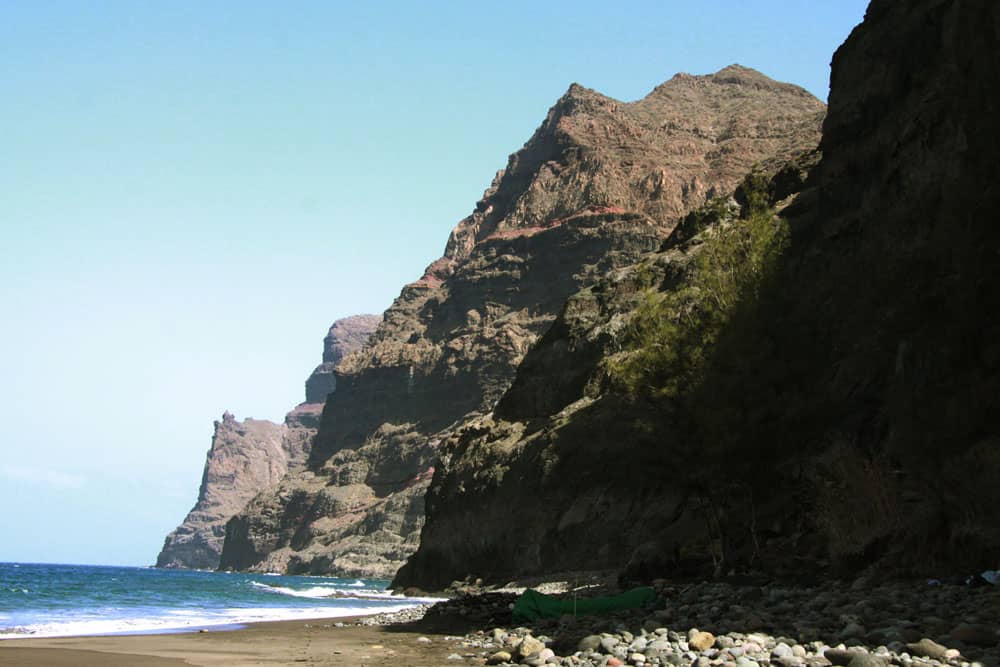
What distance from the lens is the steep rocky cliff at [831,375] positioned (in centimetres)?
1845

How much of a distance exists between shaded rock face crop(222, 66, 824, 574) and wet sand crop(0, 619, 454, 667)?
122054 millimetres

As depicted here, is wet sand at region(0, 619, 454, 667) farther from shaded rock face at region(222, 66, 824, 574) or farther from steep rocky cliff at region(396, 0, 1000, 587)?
shaded rock face at region(222, 66, 824, 574)

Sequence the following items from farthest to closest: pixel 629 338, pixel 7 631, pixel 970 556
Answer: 1. pixel 629 338
2. pixel 7 631
3. pixel 970 556

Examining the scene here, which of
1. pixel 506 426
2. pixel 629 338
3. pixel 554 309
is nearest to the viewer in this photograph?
pixel 629 338

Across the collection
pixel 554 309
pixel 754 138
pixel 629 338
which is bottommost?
pixel 629 338

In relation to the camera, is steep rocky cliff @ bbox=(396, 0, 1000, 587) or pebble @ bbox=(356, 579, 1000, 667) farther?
steep rocky cliff @ bbox=(396, 0, 1000, 587)

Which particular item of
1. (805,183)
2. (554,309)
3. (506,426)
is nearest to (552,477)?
(506,426)

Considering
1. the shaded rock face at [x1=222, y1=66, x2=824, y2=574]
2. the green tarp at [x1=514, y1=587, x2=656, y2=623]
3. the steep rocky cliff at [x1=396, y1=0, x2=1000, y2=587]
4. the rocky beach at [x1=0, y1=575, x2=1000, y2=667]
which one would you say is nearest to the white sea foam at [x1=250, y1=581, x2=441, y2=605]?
the steep rocky cliff at [x1=396, y1=0, x2=1000, y2=587]

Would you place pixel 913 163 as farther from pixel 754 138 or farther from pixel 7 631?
pixel 754 138

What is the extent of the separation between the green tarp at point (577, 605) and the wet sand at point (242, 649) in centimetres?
189

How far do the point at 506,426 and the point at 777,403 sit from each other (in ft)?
126

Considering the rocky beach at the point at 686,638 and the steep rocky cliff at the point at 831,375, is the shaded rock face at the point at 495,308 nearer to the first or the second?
the steep rocky cliff at the point at 831,375

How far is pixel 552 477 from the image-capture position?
168 feet

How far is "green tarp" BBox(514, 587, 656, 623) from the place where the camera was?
19.0 meters
